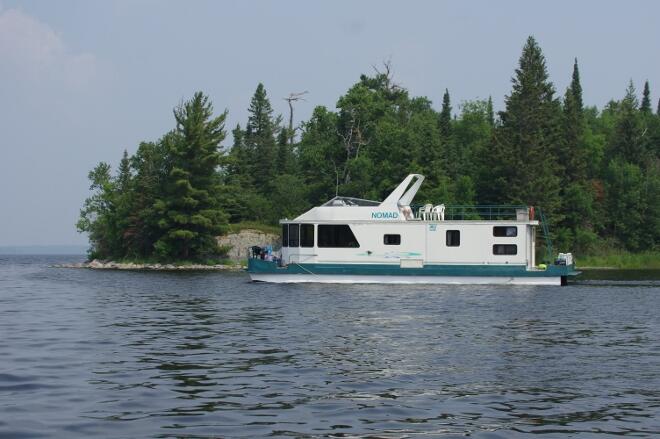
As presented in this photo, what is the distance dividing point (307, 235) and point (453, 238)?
7.82m

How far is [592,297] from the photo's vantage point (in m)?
37.4

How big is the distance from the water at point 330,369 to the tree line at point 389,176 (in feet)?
151

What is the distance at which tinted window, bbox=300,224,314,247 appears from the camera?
45500 millimetres

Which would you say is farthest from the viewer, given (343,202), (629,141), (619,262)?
(629,141)

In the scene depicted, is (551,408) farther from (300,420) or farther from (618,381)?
(300,420)

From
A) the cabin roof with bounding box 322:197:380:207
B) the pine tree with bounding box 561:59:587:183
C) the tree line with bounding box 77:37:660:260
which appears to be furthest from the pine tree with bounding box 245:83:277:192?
the cabin roof with bounding box 322:197:380:207

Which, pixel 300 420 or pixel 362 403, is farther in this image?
pixel 362 403

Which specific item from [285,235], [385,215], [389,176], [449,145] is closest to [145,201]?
[389,176]

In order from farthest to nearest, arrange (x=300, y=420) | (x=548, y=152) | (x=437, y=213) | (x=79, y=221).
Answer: (x=79, y=221) → (x=548, y=152) → (x=437, y=213) → (x=300, y=420)

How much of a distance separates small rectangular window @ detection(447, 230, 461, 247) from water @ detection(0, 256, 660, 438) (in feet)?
35.9

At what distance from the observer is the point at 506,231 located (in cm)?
4472

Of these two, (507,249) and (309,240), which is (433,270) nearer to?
(507,249)

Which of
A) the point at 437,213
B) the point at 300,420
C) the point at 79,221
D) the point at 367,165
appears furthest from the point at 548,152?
the point at 300,420

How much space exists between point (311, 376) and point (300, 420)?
150 inches
